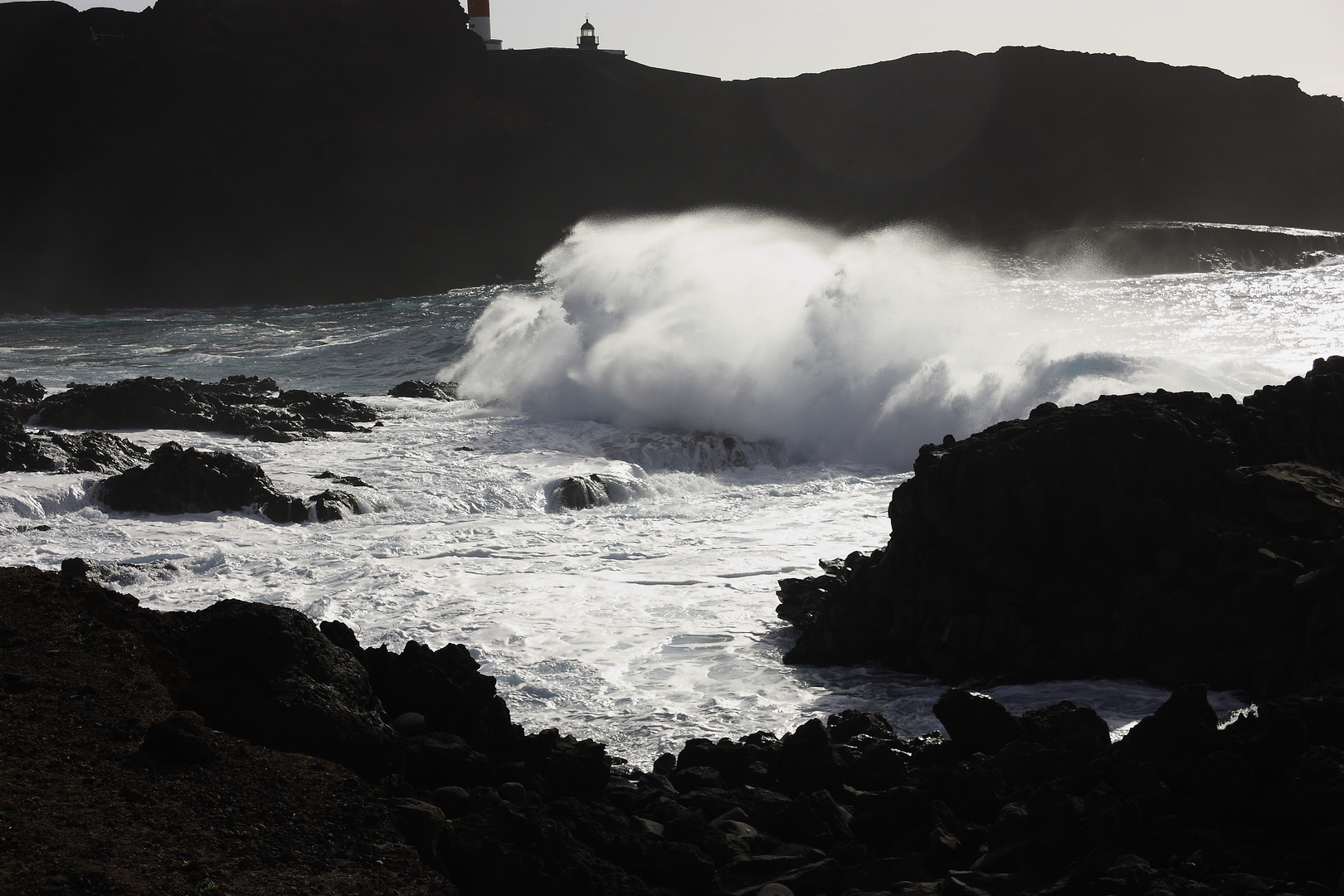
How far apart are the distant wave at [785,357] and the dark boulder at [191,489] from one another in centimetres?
787

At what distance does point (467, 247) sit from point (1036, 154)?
159ft

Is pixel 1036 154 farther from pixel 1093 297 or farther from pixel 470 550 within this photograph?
pixel 470 550

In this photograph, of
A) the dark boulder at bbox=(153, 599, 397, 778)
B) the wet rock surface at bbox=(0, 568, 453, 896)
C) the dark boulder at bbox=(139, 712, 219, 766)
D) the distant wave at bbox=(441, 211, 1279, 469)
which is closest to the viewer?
the wet rock surface at bbox=(0, 568, 453, 896)

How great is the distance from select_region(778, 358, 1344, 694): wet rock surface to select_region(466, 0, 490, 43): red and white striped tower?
312ft

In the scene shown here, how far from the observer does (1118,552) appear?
29.1 ft

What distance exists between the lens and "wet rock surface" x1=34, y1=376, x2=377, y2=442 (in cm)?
1897

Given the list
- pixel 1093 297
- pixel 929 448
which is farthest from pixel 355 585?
pixel 1093 297

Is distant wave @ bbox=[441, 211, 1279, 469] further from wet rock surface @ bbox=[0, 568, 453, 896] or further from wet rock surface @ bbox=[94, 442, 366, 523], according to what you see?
wet rock surface @ bbox=[0, 568, 453, 896]

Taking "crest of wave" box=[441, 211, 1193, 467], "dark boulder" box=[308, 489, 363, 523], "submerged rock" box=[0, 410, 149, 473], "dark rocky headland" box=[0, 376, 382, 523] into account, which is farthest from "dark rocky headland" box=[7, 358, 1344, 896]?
"crest of wave" box=[441, 211, 1193, 467]

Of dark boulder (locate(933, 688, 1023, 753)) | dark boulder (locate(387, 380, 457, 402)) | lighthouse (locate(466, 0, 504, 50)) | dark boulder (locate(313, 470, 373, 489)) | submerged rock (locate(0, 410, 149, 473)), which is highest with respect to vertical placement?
lighthouse (locate(466, 0, 504, 50))

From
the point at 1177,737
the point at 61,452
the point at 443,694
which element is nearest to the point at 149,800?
the point at 443,694

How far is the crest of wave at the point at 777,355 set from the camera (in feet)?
64.1

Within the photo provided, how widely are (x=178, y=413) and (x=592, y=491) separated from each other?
864 cm

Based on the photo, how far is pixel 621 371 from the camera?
21.5m
